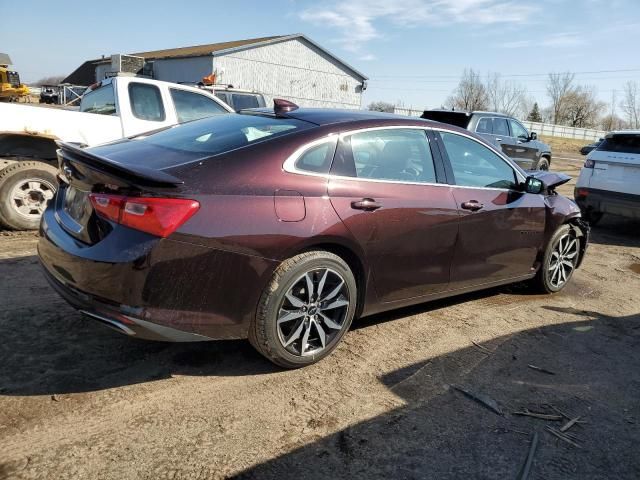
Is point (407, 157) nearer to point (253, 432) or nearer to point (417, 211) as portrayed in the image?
point (417, 211)

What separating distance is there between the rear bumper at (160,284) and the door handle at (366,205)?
2.47 feet

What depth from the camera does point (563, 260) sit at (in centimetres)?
537

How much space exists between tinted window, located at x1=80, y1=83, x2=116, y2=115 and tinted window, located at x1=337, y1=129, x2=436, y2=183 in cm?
436

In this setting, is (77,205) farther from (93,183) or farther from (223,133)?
(223,133)

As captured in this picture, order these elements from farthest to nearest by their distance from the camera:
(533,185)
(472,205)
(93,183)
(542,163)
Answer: (542,163), (533,185), (472,205), (93,183)

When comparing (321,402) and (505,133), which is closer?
(321,402)

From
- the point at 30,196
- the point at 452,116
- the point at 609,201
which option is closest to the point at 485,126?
the point at 452,116

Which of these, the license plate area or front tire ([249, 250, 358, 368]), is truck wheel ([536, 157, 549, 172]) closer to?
front tire ([249, 250, 358, 368])

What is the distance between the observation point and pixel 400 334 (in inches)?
160

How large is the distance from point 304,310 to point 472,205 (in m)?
1.74

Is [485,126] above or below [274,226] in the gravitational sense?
above

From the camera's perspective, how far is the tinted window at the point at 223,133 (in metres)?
3.30

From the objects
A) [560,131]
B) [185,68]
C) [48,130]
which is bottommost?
[48,130]

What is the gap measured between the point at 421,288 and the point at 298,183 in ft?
4.55
